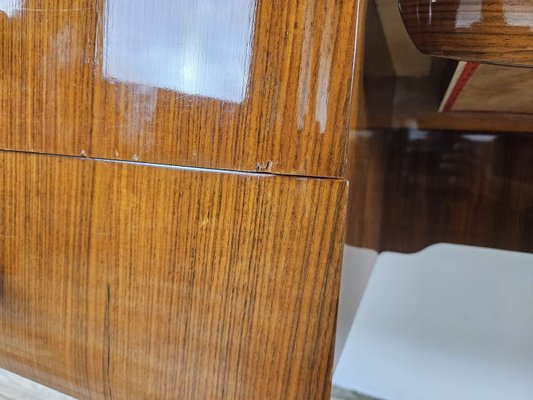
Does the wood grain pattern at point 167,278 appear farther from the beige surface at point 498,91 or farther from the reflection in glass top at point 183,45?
the beige surface at point 498,91

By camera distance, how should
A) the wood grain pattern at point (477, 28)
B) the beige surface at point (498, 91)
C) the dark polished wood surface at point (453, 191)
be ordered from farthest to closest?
the dark polished wood surface at point (453, 191) < the beige surface at point (498, 91) < the wood grain pattern at point (477, 28)

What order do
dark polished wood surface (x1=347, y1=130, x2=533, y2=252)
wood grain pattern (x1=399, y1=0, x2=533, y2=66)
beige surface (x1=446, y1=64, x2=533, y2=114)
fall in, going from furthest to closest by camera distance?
1. dark polished wood surface (x1=347, y1=130, x2=533, y2=252)
2. beige surface (x1=446, y1=64, x2=533, y2=114)
3. wood grain pattern (x1=399, y1=0, x2=533, y2=66)

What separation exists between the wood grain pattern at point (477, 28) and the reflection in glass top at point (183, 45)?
0.13m

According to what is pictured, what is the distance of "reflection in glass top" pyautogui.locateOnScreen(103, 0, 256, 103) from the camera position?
→ 34 cm

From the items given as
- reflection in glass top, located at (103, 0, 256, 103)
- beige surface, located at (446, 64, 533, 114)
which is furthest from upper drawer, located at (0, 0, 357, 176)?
beige surface, located at (446, 64, 533, 114)

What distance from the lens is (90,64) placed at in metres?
0.40

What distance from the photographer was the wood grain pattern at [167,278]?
34 cm

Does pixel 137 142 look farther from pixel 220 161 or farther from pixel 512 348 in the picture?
pixel 512 348

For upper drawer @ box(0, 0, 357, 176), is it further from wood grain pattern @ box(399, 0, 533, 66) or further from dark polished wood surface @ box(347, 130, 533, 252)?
dark polished wood surface @ box(347, 130, 533, 252)

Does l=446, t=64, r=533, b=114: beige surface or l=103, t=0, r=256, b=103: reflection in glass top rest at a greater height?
l=446, t=64, r=533, b=114: beige surface

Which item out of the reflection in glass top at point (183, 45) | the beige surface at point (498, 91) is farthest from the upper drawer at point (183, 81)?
the beige surface at point (498, 91)

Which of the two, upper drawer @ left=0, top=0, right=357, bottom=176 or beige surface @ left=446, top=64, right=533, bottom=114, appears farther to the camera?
beige surface @ left=446, top=64, right=533, bottom=114

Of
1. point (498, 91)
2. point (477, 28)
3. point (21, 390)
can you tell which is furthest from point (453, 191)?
point (21, 390)

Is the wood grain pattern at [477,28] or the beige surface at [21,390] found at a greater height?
the wood grain pattern at [477,28]
